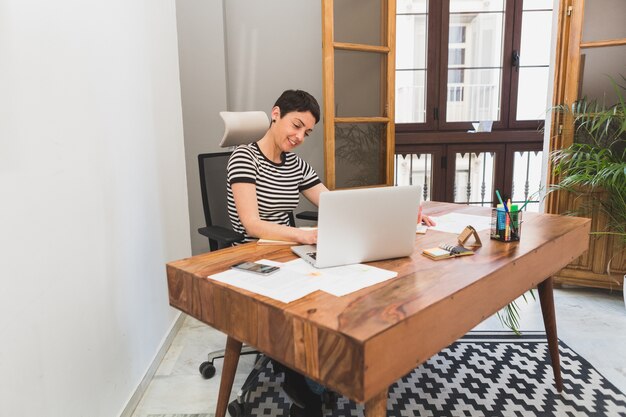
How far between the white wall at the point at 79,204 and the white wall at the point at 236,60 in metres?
0.67

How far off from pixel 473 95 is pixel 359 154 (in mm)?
1419

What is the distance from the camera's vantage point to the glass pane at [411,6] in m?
3.42

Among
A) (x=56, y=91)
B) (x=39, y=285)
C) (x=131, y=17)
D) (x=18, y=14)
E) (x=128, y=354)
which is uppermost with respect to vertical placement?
(x=131, y=17)

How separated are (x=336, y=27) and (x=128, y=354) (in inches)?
78.5

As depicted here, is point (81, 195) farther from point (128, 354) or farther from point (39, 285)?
point (128, 354)

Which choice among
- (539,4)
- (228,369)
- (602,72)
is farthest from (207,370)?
(539,4)

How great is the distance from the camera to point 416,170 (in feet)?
12.2

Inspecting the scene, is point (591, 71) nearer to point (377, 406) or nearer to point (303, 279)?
point (303, 279)

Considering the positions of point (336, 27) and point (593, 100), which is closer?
point (336, 27)

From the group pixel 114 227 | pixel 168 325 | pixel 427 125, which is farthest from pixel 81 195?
pixel 427 125

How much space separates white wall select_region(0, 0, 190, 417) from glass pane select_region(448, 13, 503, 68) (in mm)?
2345

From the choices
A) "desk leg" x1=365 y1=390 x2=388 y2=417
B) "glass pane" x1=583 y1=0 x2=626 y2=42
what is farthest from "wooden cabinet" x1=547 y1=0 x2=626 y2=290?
"desk leg" x1=365 y1=390 x2=388 y2=417

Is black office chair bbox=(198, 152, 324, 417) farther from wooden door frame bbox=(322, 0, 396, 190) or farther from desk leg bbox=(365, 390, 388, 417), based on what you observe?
desk leg bbox=(365, 390, 388, 417)

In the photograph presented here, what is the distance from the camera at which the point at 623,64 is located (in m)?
2.73
